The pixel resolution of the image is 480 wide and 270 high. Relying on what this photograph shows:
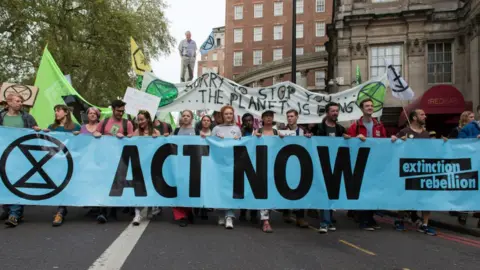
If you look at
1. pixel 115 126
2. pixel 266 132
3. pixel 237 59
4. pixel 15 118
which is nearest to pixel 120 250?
pixel 115 126

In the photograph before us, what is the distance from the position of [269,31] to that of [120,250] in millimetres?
58972

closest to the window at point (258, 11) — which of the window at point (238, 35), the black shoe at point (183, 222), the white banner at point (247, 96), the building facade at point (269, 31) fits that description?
the building facade at point (269, 31)

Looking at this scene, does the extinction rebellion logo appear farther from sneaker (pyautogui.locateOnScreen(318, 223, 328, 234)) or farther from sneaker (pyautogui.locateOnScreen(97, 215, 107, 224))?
sneaker (pyautogui.locateOnScreen(97, 215, 107, 224))

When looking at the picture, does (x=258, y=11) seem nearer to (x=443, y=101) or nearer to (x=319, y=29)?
(x=319, y=29)

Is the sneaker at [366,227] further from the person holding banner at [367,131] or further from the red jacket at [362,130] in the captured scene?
the red jacket at [362,130]

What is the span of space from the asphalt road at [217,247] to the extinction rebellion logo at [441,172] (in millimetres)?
787

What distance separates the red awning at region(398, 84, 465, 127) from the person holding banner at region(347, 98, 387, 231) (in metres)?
11.5

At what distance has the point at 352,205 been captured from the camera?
639 centimetres

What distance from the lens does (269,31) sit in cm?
6116

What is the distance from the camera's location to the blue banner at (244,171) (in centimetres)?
635

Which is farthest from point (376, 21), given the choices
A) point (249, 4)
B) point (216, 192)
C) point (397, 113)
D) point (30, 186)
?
point (249, 4)

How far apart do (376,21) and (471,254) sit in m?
17.0

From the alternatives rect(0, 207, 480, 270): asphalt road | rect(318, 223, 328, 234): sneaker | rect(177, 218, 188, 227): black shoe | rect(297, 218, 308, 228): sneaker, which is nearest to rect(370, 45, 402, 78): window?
rect(0, 207, 480, 270): asphalt road

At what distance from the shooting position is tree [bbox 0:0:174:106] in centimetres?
Answer: 1788
